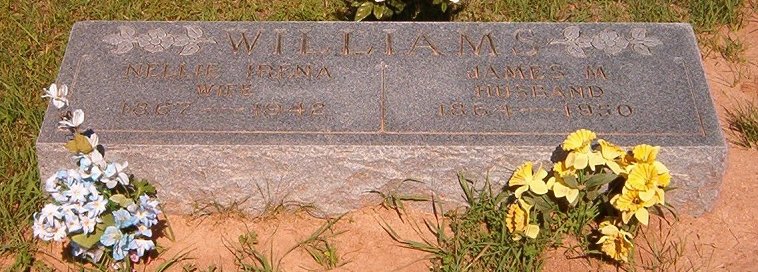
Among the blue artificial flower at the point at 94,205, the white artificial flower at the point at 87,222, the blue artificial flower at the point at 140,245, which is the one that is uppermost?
the blue artificial flower at the point at 94,205

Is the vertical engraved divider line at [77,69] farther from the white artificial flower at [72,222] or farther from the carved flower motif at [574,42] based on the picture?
the carved flower motif at [574,42]

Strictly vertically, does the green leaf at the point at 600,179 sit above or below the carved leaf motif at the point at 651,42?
below

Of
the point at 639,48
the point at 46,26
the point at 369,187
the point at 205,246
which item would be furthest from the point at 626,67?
the point at 46,26

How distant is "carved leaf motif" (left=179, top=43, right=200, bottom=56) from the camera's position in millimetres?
3760

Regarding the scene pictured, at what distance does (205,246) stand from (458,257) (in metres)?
0.93

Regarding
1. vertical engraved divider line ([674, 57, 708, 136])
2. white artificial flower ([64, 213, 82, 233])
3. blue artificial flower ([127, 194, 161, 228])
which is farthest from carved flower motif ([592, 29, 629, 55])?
white artificial flower ([64, 213, 82, 233])

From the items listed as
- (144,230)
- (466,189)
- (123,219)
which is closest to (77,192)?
(123,219)

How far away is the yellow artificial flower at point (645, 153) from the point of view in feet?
10.4

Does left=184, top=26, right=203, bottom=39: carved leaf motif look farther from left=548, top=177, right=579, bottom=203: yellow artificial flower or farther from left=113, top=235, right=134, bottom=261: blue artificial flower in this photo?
left=548, top=177, right=579, bottom=203: yellow artificial flower

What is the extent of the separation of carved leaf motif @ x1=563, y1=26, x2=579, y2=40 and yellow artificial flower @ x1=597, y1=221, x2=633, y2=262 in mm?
879

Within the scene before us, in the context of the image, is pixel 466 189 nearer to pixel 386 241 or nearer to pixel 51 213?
pixel 386 241

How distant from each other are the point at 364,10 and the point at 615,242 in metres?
1.57

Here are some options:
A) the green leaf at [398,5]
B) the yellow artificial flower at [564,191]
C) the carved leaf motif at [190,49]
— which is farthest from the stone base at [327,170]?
the green leaf at [398,5]

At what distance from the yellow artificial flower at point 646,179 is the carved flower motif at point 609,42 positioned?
74 cm
